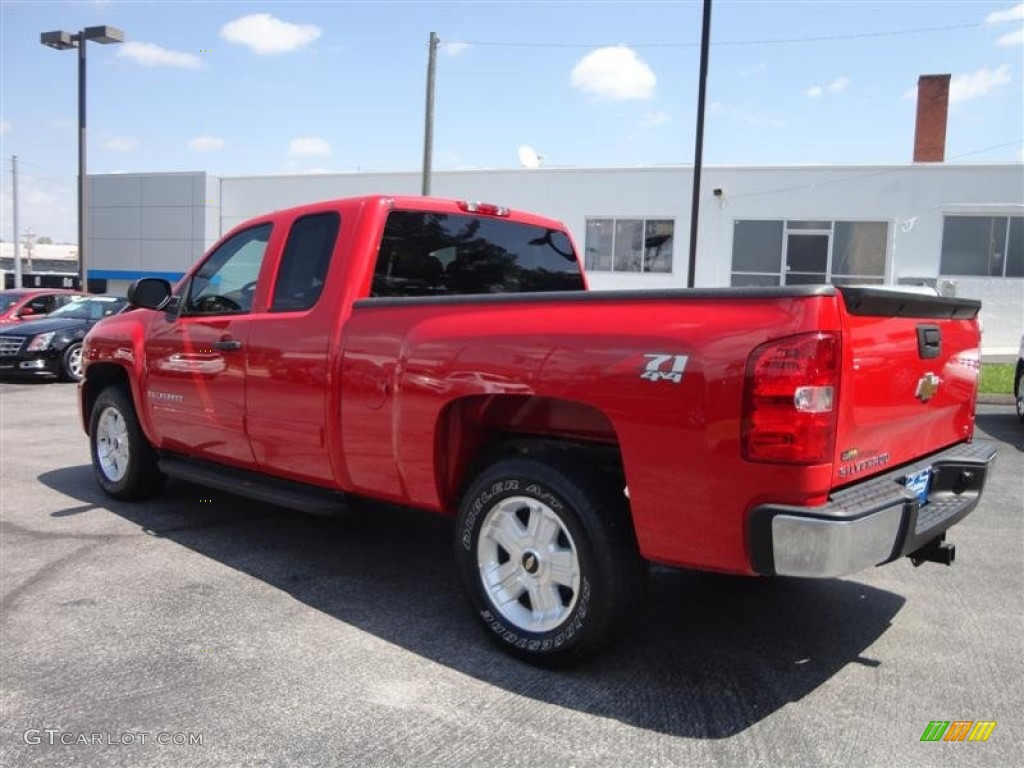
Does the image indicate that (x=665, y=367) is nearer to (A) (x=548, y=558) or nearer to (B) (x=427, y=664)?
(A) (x=548, y=558)

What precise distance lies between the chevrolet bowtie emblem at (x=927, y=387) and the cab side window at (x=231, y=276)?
3508 mm

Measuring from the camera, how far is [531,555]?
3438mm

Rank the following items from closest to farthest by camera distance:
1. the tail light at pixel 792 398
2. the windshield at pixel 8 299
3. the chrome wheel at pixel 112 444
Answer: the tail light at pixel 792 398, the chrome wheel at pixel 112 444, the windshield at pixel 8 299

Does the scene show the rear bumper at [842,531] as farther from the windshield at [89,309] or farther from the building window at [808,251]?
the building window at [808,251]

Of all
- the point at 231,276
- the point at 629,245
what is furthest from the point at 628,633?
the point at 629,245

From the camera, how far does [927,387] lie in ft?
11.3

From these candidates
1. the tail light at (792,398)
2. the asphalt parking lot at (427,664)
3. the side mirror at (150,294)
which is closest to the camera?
the tail light at (792,398)

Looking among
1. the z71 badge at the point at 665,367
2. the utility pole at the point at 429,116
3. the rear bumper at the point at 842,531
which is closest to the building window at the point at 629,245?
the utility pole at the point at 429,116

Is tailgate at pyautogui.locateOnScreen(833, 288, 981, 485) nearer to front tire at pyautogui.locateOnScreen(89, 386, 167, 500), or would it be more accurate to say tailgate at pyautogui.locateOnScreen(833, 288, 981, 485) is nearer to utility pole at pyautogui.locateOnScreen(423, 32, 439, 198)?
front tire at pyautogui.locateOnScreen(89, 386, 167, 500)

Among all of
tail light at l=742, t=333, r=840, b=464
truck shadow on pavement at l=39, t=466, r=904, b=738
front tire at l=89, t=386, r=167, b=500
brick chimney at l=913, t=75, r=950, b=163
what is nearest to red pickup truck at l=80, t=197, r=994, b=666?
tail light at l=742, t=333, r=840, b=464

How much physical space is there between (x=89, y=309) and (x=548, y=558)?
15.2 m

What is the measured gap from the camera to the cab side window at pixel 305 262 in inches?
174

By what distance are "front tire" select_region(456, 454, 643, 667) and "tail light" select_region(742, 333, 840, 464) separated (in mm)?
733

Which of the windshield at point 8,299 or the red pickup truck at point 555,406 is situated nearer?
the red pickup truck at point 555,406
